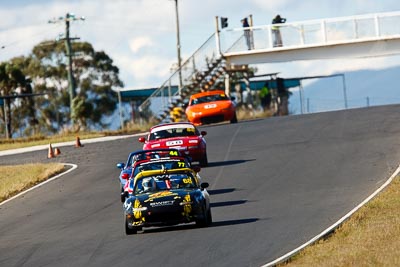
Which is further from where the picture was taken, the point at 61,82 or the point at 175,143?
the point at 61,82

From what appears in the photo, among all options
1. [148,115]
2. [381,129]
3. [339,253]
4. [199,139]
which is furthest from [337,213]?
[148,115]

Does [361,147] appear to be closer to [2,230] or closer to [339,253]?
[2,230]

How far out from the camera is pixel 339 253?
1678 cm

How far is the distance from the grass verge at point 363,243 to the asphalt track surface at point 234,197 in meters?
0.57

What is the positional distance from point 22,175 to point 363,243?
2168cm

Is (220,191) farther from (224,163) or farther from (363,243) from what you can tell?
(363,243)

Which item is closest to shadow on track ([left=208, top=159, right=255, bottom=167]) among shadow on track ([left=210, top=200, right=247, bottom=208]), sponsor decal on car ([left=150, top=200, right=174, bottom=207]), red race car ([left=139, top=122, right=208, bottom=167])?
red race car ([left=139, top=122, right=208, bottom=167])

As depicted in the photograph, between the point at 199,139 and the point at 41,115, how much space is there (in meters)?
60.9

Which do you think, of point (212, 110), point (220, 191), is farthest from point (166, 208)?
point (212, 110)

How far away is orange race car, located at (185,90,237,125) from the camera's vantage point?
51.3 metres

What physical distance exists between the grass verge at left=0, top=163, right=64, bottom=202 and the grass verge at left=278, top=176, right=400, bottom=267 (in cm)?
1407

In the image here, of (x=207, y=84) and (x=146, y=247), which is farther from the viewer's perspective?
(x=207, y=84)

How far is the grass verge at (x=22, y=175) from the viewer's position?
3424 cm

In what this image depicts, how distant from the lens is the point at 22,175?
37.8m
